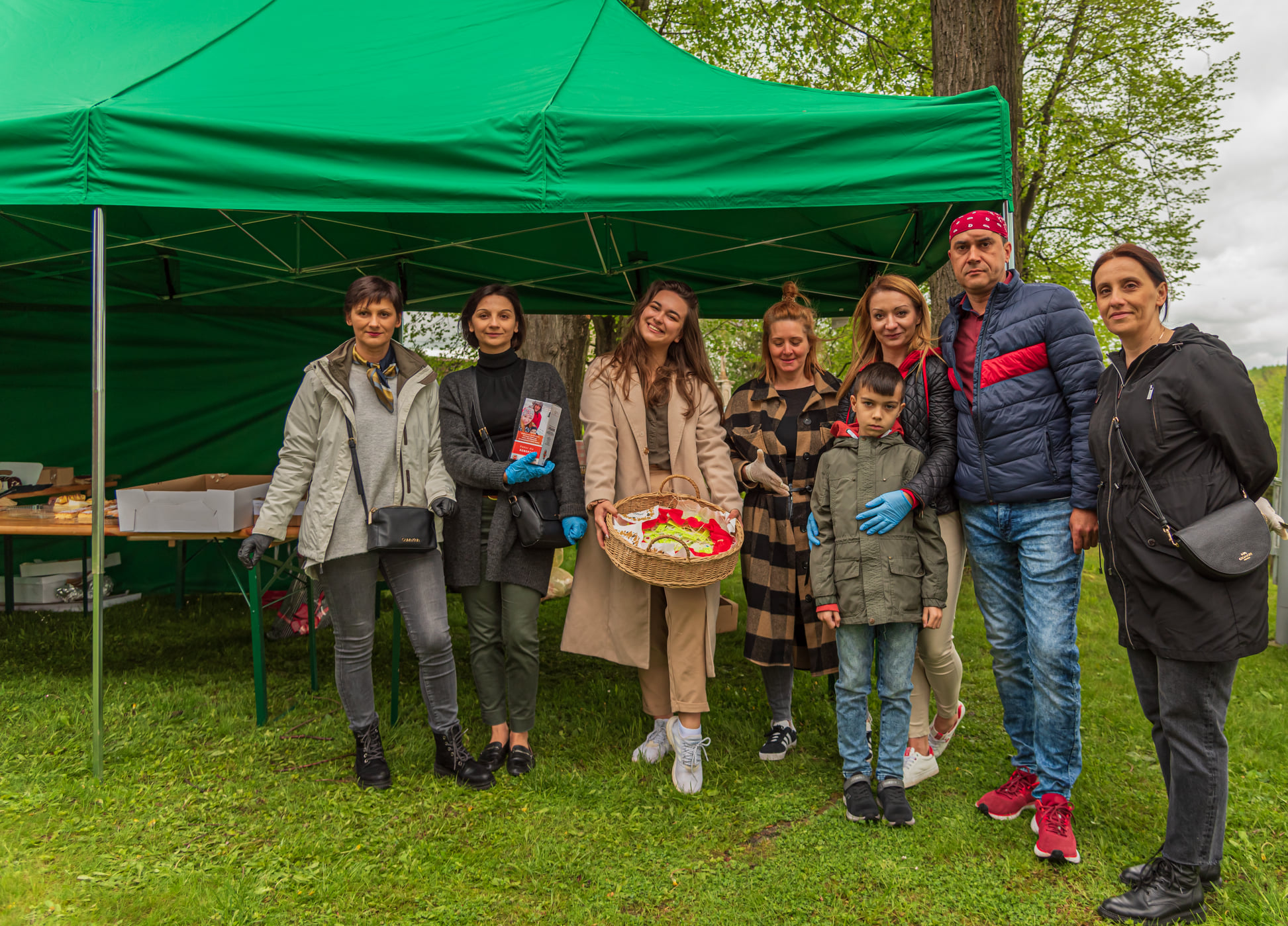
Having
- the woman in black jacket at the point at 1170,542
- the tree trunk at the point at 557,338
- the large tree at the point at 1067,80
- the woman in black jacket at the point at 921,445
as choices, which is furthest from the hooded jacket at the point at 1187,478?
the large tree at the point at 1067,80

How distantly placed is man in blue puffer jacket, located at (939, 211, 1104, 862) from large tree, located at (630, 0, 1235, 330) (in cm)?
1039

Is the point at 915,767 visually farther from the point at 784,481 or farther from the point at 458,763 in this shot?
the point at 458,763

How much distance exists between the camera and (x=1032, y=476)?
2592 mm

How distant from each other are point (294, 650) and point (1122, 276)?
4.75 meters

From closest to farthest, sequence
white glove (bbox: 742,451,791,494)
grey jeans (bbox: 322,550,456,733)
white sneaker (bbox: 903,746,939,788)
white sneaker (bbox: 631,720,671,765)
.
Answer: grey jeans (bbox: 322,550,456,733)
white sneaker (bbox: 903,746,939,788)
white glove (bbox: 742,451,791,494)
white sneaker (bbox: 631,720,671,765)

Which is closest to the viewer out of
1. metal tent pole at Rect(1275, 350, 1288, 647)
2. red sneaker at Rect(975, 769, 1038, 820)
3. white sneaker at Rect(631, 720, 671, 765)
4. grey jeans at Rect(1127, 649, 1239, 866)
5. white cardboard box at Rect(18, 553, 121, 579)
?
grey jeans at Rect(1127, 649, 1239, 866)

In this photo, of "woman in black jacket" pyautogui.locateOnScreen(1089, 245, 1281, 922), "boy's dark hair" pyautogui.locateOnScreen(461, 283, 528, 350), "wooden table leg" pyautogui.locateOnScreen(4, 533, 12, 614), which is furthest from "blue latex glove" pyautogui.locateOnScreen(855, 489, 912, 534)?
"wooden table leg" pyautogui.locateOnScreen(4, 533, 12, 614)

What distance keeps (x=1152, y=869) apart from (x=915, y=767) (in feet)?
2.81

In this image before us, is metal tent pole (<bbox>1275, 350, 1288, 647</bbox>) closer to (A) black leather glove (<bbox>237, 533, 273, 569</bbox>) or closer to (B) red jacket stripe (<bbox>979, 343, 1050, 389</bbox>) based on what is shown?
(B) red jacket stripe (<bbox>979, 343, 1050, 389</bbox>)

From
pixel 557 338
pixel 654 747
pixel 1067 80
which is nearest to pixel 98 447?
pixel 654 747

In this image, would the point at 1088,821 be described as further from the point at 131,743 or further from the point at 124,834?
the point at 131,743

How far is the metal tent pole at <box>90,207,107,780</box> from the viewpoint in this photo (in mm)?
3021

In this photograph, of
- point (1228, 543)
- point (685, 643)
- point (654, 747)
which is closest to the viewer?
point (1228, 543)

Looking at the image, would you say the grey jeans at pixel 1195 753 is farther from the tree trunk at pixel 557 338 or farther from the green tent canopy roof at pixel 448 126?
the tree trunk at pixel 557 338
